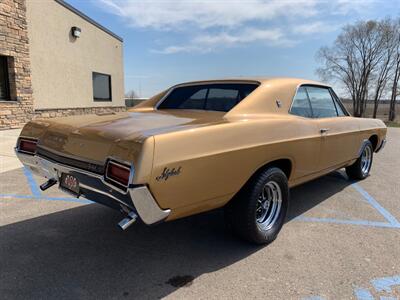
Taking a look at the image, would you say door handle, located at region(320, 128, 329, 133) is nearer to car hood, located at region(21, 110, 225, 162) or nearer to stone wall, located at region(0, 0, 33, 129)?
car hood, located at region(21, 110, 225, 162)

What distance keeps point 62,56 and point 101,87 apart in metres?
3.74

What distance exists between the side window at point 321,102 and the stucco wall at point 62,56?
34.9ft

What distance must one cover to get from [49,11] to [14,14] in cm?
208

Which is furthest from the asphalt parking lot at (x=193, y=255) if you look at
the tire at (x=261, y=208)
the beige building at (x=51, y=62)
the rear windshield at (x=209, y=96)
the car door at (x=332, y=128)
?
the beige building at (x=51, y=62)

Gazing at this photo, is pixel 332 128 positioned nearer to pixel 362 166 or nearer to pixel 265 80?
pixel 265 80

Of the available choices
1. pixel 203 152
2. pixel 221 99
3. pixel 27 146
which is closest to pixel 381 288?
pixel 203 152

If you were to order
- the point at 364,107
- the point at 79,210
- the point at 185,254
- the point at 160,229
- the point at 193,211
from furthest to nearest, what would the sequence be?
the point at 364,107 → the point at 79,210 → the point at 160,229 → the point at 185,254 → the point at 193,211

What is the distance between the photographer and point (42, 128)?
10.7ft

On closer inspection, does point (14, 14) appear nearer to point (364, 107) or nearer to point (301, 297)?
point (301, 297)

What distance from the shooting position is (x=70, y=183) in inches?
116

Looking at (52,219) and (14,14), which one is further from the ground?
(14,14)

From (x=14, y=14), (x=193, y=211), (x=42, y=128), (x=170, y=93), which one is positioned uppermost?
(x=14, y=14)

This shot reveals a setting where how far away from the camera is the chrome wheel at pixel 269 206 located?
3.44 m

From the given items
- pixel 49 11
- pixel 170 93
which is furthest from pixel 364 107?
pixel 170 93
